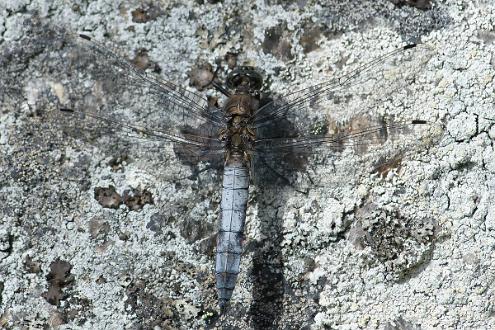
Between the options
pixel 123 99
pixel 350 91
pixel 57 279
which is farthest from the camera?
pixel 123 99

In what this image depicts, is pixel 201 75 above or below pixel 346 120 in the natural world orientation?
above

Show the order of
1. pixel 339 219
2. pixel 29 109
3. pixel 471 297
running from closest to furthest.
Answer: pixel 471 297
pixel 339 219
pixel 29 109

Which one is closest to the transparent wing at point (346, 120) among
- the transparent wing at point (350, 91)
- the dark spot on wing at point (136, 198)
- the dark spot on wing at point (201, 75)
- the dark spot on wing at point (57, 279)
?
the transparent wing at point (350, 91)

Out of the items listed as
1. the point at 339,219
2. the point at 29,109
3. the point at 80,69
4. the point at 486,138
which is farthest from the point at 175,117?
the point at 486,138

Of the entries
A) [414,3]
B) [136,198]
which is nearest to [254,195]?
[136,198]

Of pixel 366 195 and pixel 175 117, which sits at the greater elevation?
pixel 175 117

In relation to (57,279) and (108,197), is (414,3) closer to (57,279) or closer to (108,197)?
(108,197)

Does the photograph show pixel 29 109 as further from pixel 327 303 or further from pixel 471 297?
pixel 471 297
